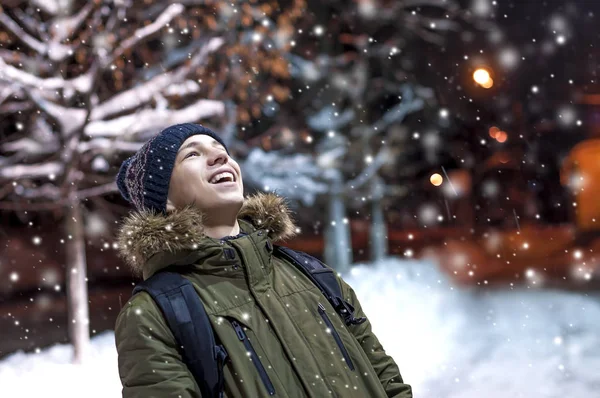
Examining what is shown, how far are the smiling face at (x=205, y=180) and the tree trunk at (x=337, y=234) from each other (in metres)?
5.27

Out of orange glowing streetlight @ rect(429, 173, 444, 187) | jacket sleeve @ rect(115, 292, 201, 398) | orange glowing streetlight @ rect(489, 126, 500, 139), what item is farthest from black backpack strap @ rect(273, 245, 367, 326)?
orange glowing streetlight @ rect(489, 126, 500, 139)

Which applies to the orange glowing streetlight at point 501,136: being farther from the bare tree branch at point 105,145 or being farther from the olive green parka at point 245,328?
the olive green parka at point 245,328

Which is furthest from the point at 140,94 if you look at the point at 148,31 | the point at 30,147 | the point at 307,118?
the point at 307,118

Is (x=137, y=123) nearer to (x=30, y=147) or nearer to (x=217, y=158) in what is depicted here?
(x=30, y=147)

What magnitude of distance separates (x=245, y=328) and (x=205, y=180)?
539 millimetres

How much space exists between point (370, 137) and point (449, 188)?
6.04m

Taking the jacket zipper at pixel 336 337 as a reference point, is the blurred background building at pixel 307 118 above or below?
above

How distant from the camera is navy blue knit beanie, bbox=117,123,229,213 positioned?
75.2 inches

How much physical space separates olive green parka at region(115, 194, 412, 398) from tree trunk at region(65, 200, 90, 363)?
10.8 feet

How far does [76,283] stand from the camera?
4.87 metres

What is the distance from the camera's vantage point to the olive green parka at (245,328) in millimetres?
1542

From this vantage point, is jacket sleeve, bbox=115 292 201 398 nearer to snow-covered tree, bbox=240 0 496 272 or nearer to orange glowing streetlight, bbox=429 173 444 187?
snow-covered tree, bbox=240 0 496 272

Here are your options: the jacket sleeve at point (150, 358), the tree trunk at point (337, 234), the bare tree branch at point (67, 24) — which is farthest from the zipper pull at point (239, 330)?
the tree trunk at point (337, 234)

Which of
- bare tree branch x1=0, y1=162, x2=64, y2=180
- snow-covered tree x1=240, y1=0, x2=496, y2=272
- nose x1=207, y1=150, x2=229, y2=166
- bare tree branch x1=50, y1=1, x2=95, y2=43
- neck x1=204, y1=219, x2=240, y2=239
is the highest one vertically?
snow-covered tree x1=240, y1=0, x2=496, y2=272
